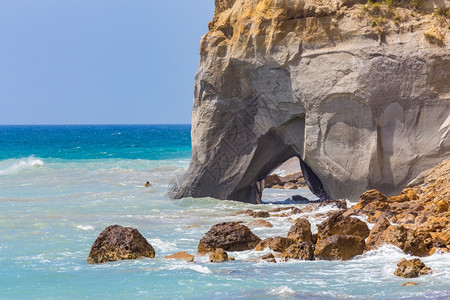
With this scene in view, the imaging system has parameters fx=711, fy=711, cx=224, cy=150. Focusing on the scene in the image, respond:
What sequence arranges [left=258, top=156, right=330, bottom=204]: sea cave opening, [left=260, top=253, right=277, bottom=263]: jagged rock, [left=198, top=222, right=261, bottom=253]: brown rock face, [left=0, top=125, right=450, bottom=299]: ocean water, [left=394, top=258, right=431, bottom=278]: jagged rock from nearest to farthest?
[left=0, top=125, right=450, bottom=299]: ocean water < [left=394, top=258, right=431, bottom=278]: jagged rock < [left=260, top=253, right=277, bottom=263]: jagged rock < [left=198, top=222, right=261, bottom=253]: brown rock face < [left=258, top=156, right=330, bottom=204]: sea cave opening

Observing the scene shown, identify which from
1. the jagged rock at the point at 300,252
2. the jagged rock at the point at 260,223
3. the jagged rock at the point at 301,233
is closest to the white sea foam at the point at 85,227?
the jagged rock at the point at 260,223

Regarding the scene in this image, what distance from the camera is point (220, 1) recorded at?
17.6 meters

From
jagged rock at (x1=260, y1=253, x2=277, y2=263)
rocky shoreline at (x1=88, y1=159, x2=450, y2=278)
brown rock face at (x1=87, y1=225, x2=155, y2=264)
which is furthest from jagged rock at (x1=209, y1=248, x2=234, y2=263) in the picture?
brown rock face at (x1=87, y1=225, x2=155, y2=264)

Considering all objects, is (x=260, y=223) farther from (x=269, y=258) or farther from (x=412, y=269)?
(x=412, y=269)

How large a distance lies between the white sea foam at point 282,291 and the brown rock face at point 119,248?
2.84 metres

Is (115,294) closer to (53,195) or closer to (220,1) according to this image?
(220,1)

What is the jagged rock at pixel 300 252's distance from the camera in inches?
396

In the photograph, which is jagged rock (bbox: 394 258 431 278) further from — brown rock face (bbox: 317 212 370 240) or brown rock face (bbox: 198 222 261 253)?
brown rock face (bbox: 198 222 261 253)

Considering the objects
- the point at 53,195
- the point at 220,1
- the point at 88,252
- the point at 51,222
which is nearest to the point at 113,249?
the point at 88,252

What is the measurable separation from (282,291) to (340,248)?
82.0 inches

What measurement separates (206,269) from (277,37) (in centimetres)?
771

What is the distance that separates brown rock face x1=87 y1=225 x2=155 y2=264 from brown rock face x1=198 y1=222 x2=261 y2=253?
0.84 meters

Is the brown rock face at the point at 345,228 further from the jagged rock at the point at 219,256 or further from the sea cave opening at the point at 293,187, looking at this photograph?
the sea cave opening at the point at 293,187

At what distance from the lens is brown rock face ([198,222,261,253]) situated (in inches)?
428
